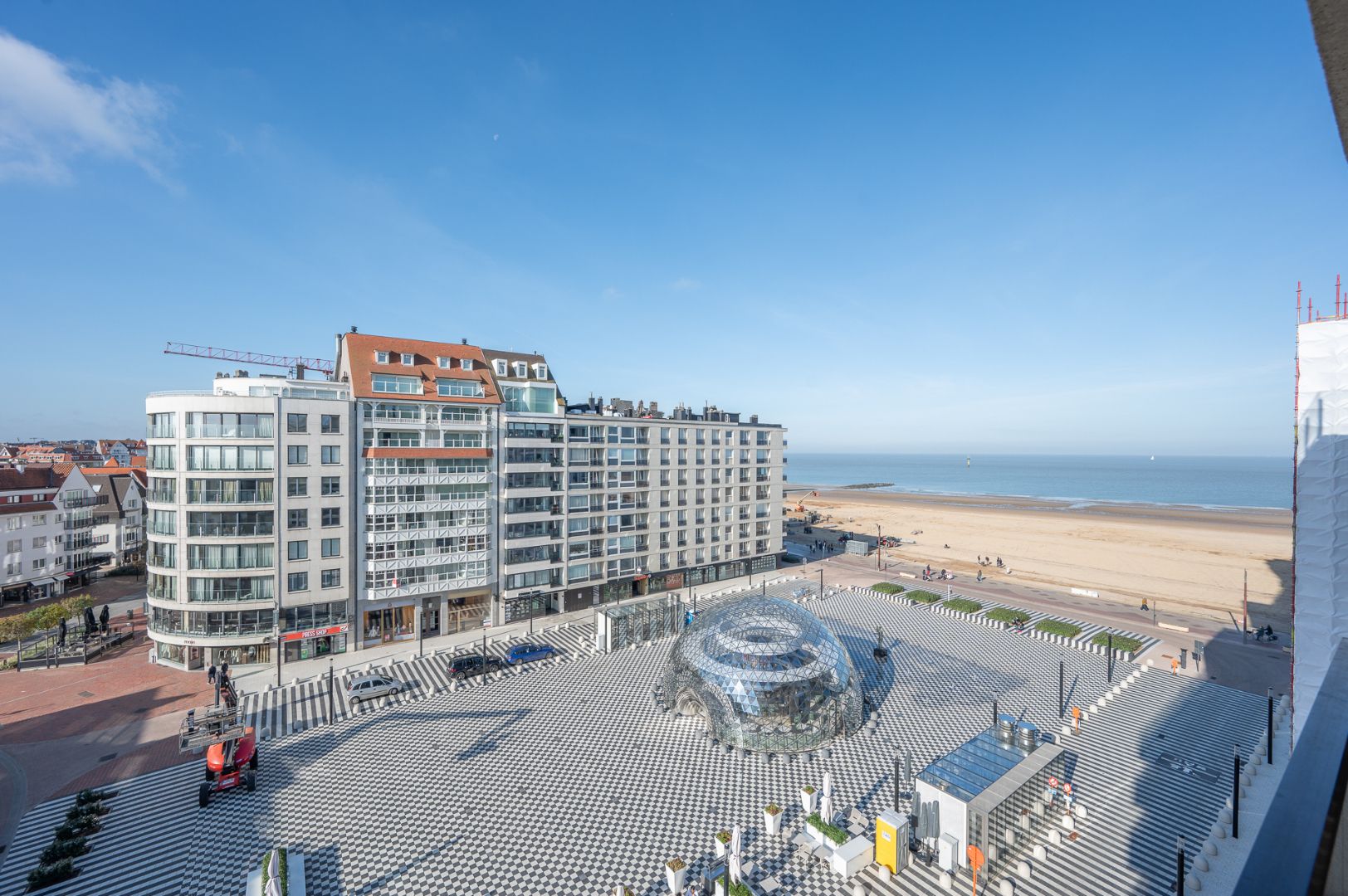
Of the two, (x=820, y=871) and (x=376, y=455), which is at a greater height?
(x=376, y=455)

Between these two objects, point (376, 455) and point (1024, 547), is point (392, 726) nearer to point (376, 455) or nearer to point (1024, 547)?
point (376, 455)

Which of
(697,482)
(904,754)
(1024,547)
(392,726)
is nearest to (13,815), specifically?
(392,726)

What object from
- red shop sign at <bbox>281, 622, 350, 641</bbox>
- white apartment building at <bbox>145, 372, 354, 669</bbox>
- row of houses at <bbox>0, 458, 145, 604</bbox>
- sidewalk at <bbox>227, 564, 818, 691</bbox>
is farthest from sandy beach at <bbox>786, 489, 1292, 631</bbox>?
row of houses at <bbox>0, 458, 145, 604</bbox>

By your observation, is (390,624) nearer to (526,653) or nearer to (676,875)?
(526,653)

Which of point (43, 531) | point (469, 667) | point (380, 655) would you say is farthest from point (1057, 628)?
point (43, 531)

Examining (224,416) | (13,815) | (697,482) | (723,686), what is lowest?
(13,815)

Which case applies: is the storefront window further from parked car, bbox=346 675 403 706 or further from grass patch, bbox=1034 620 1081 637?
grass patch, bbox=1034 620 1081 637

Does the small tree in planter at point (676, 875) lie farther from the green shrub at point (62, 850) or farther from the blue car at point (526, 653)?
the blue car at point (526, 653)
